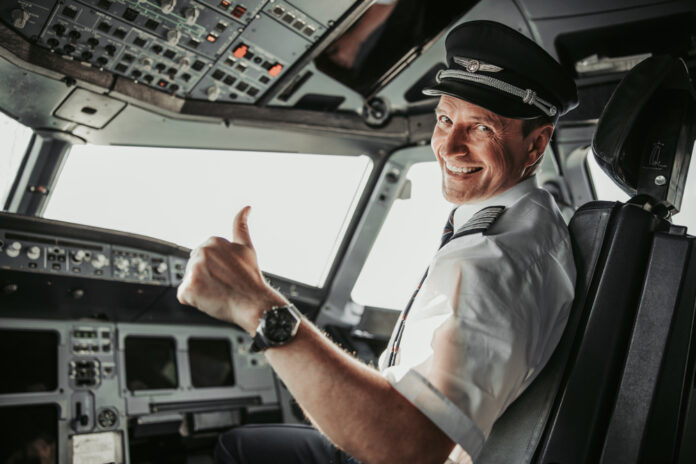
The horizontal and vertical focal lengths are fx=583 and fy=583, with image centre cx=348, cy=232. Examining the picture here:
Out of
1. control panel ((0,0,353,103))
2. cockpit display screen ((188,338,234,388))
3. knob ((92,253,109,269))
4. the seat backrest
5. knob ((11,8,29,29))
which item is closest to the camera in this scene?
the seat backrest

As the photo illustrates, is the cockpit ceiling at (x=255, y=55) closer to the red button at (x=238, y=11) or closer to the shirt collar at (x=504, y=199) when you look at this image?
the red button at (x=238, y=11)

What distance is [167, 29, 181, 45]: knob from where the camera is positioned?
2412 mm

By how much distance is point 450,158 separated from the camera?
1.57 meters

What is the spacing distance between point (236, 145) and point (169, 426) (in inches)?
61.1

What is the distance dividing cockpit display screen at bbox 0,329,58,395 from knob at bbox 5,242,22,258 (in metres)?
0.48

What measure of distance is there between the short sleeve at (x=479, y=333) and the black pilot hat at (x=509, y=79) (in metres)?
0.42

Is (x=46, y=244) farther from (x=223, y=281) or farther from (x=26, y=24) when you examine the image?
(x=223, y=281)

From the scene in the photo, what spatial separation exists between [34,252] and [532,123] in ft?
7.15

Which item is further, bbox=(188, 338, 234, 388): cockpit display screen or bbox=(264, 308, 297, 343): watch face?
bbox=(188, 338, 234, 388): cockpit display screen

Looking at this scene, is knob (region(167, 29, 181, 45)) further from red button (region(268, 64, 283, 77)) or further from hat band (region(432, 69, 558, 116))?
hat band (region(432, 69, 558, 116))

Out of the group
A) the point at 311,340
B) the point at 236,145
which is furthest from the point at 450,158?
the point at 236,145

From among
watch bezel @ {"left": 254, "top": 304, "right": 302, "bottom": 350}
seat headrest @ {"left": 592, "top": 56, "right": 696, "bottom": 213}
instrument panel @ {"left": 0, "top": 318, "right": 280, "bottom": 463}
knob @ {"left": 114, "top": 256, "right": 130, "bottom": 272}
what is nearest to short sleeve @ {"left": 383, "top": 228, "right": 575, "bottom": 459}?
watch bezel @ {"left": 254, "top": 304, "right": 302, "bottom": 350}

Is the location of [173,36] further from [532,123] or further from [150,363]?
[150,363]

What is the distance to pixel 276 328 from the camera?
→ 1.06 m
